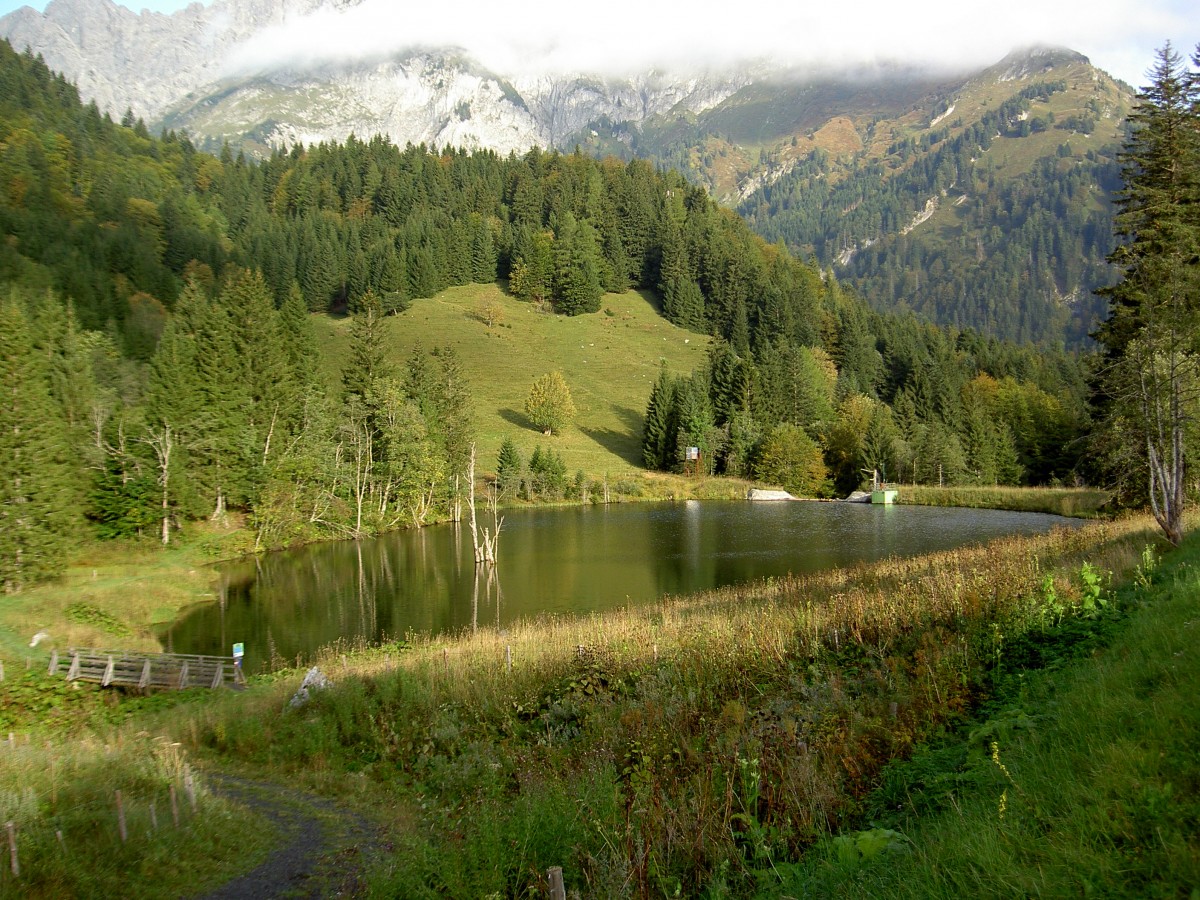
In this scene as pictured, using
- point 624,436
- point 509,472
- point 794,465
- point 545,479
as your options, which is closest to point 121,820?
point 509,472

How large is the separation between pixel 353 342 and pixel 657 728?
196ft

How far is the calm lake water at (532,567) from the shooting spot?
2777 centimetres

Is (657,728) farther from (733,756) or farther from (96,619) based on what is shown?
(96,619)

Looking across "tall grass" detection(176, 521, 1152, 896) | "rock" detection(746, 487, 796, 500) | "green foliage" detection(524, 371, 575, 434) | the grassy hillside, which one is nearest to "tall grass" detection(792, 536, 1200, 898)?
"tall grass" detection(176, 521, 1152, 896)

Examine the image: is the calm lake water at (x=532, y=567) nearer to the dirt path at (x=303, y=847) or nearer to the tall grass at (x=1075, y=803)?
the dirt path at (x=303, y=847)

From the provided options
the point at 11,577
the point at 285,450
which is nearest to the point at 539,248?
the point at 285,450

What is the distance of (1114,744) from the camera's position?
448 centimetres

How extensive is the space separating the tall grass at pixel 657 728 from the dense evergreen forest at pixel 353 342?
949 inches

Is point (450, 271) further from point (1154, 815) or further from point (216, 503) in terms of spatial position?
point (1154, 815)

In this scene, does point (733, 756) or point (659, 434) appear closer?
point (733, 756)

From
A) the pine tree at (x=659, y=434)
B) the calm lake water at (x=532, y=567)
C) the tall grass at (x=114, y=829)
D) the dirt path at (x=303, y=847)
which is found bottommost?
the calm lake water at (x=532, y=567)

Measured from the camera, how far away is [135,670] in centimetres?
1825

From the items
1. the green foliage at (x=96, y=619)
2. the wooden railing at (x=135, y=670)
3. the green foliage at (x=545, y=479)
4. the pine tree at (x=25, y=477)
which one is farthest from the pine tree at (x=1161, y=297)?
the green foliage at (x=545, y=479)

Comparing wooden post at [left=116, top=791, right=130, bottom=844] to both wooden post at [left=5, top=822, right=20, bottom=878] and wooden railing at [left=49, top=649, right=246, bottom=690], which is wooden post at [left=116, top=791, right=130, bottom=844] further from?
wooden railing at [left=49, top=649, right=246, bottom=690]
